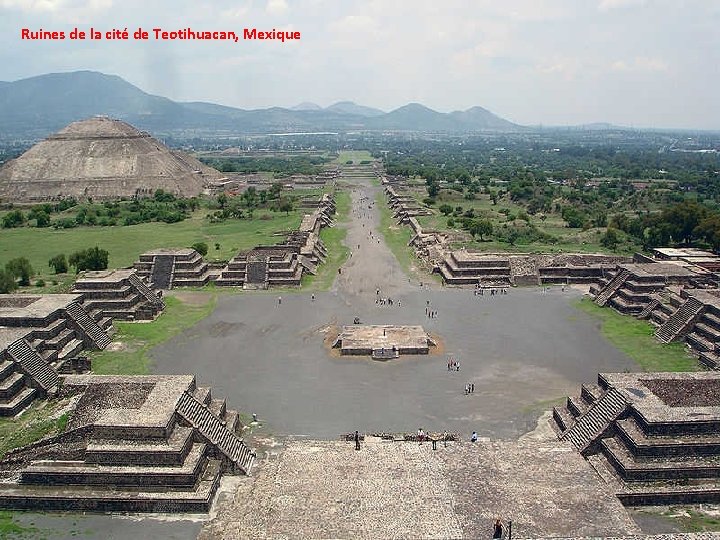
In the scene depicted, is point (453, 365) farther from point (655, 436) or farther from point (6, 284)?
point (6, 284)

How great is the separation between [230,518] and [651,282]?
119 ft

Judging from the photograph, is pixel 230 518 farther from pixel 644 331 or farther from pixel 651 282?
pixel 651 282

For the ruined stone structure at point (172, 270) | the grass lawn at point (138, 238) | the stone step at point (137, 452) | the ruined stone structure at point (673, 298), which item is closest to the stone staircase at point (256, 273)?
the ruined stone structure at point (172, 270)

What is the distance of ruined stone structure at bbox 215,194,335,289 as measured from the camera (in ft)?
166

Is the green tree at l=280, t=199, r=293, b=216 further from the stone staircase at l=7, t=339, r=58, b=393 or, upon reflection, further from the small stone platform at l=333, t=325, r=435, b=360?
the stone staircase at l=7, t=339, r=58, b=393

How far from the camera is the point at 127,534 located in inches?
762

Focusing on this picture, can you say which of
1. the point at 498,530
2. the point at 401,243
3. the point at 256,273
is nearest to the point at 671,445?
the point at 498,530

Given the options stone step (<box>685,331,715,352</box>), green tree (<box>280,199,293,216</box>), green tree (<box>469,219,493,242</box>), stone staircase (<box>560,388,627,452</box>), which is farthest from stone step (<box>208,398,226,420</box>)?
green tree (<box>280,199,293,216</box>)

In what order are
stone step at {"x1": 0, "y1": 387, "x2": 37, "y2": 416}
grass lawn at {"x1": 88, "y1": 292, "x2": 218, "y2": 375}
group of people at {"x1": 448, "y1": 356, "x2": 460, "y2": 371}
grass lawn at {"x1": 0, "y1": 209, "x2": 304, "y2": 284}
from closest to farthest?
stone step at {"x1": 0, "y1": 387, "x2": 37, "y2": 416}, group of people at {"x1": 448, "y1": 356, "x2": 460, "y2": 371}, grass lawn at {"x1": 88, "y1": 292, "x2": 218, "y2": 375}, grass lawn at {"x1": 0, "y1": 209, "x2": 304, "y2": 284}

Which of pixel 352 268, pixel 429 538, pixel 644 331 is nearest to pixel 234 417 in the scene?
pixel 429 538

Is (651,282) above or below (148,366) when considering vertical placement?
above

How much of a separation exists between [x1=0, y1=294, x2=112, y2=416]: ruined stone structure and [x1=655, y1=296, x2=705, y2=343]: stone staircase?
115 feet

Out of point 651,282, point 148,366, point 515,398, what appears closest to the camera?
point 515,398

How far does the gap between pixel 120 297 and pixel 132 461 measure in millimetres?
23633
